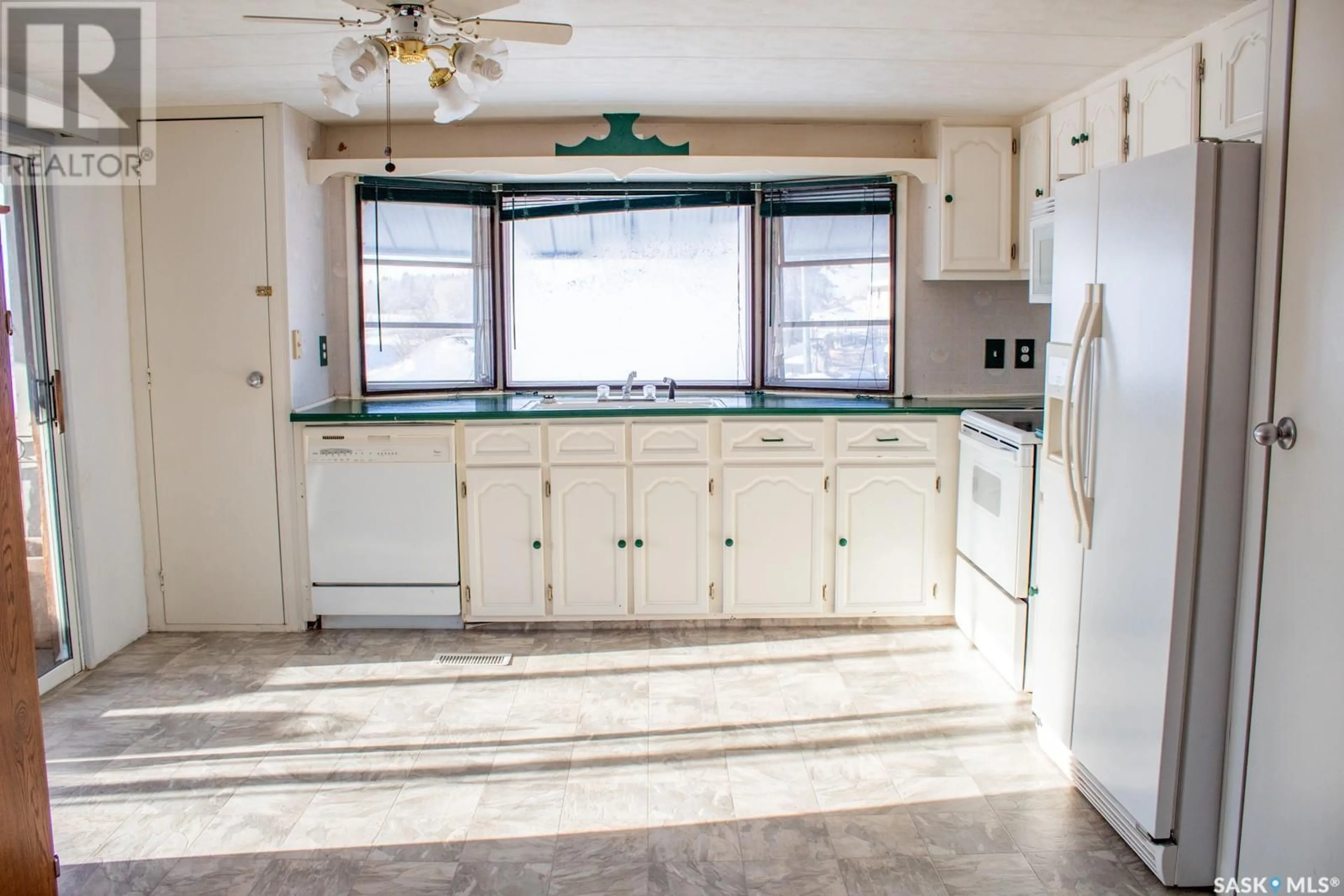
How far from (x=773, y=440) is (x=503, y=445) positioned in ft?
3.57

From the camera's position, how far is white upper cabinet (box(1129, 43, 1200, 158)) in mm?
2893

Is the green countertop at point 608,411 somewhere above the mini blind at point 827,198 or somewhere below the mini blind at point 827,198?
below

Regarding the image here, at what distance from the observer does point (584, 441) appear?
4.04 metres

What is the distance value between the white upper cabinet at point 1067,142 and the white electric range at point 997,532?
0.93m

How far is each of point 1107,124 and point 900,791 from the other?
2.30m

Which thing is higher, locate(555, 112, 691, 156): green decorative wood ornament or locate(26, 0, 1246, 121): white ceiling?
locate(26, 0, 1246, 121): white ceiling

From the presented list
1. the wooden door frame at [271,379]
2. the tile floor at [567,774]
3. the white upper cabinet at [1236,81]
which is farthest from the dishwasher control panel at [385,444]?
the white upper cabinet at [1236,81]

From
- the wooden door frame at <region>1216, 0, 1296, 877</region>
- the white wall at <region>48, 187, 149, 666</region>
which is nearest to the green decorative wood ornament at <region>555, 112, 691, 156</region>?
the white wall at <region>48, 187, 149, 666</region>

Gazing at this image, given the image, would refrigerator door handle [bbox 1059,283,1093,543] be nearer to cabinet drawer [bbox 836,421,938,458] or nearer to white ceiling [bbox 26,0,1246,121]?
white ceiling [bbox 26,0,1246,121]

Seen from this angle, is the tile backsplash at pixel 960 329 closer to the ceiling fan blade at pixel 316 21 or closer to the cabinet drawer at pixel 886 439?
the cabinet drawer at pixel 886 439

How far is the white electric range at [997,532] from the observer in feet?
11.0

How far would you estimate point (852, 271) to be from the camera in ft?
14.9

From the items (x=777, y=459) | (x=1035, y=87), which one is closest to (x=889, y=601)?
(x=777, y=459)

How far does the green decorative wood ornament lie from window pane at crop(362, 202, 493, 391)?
0.61 meters
